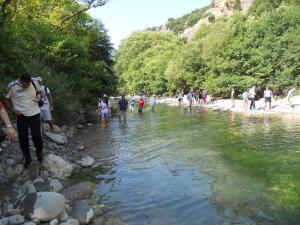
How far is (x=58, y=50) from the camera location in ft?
76.4

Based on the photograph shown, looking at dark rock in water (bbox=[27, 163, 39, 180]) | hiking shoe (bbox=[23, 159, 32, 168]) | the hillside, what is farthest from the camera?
the hillside

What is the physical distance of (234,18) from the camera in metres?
48.9

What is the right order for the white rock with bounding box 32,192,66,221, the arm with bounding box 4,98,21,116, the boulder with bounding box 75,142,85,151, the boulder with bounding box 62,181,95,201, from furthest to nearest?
1. the boulder with bounding box 75,142,85,151
2. the arm with bounding box 4,98,21,116
3. the boulder with bounding box 62,181,95,201
4. the white rock with bounding box 32,192,66,221

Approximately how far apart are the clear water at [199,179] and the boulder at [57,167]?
0.55 metres

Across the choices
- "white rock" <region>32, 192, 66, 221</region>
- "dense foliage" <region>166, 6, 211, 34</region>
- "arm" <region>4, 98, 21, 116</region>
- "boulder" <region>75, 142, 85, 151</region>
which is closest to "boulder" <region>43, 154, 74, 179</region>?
"arm" <region>4, 98, 21, 116</region>

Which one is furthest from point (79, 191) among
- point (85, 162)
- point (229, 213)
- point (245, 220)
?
point (245, 220)

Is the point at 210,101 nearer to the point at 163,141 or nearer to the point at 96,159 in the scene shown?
the point at 163,141

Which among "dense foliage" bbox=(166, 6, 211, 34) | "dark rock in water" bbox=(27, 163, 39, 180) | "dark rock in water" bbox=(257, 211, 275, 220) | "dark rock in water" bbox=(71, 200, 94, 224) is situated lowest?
"dark rock in water" bbox=(257, 211, 275, 220)

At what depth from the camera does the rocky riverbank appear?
6809 millimetres

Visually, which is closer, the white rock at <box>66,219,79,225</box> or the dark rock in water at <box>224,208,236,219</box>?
the white rock at <box>66,219,79,225</box>

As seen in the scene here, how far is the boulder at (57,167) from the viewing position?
9.78 metres

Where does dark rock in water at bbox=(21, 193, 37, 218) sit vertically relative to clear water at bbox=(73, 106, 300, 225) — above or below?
above

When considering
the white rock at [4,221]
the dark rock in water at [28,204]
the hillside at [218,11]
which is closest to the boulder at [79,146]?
the dark rock in water at [28,204]

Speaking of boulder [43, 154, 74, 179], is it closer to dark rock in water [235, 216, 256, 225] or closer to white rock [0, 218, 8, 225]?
white rock [0, 218, 8, 225]
